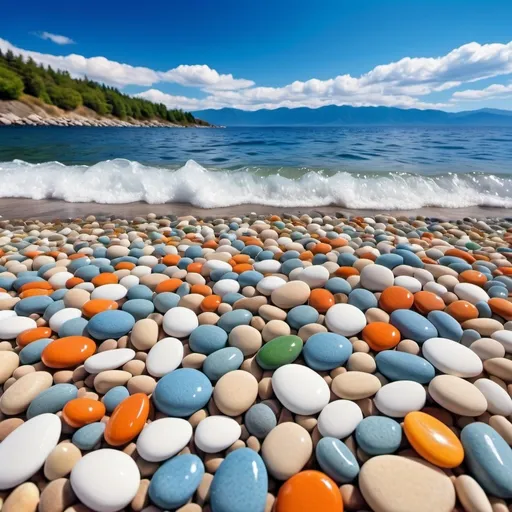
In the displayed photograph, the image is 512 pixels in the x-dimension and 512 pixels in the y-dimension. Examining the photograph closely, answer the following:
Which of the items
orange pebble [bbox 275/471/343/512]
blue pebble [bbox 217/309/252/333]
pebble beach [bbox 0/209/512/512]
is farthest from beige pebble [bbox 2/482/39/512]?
blue pebble [bbox 217/309/252/333]

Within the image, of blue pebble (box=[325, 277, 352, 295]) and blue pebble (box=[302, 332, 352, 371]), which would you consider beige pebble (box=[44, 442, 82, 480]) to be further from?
blue pebble (box=[325, 277, 352, 295])

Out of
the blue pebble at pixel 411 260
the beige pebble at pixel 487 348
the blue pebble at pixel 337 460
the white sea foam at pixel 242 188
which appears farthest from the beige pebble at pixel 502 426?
the white sea foam at pixel 242 188

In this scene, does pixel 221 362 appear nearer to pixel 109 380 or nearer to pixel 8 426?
pixel 109 380

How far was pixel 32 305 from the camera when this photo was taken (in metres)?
1.31

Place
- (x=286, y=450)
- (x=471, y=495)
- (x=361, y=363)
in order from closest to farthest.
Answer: (x=471, y=495) → (x=286, y=450) → (x=361, y=363)

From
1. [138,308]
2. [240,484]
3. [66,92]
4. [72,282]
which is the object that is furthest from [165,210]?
[66,92]

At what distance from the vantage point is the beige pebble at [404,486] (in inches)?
25.7

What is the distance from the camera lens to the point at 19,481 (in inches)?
28.4

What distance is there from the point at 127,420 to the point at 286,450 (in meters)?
0.42

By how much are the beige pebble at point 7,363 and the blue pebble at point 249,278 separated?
889mm

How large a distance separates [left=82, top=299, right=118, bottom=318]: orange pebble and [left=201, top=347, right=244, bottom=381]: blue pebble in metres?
0.54

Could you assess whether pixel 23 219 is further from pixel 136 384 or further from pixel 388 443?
pixel 388 443

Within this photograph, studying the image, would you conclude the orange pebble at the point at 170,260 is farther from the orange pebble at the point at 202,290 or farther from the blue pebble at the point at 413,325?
the blue pebble at the point at 413,325

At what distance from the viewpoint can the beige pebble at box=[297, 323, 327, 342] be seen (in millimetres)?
→ 1106
